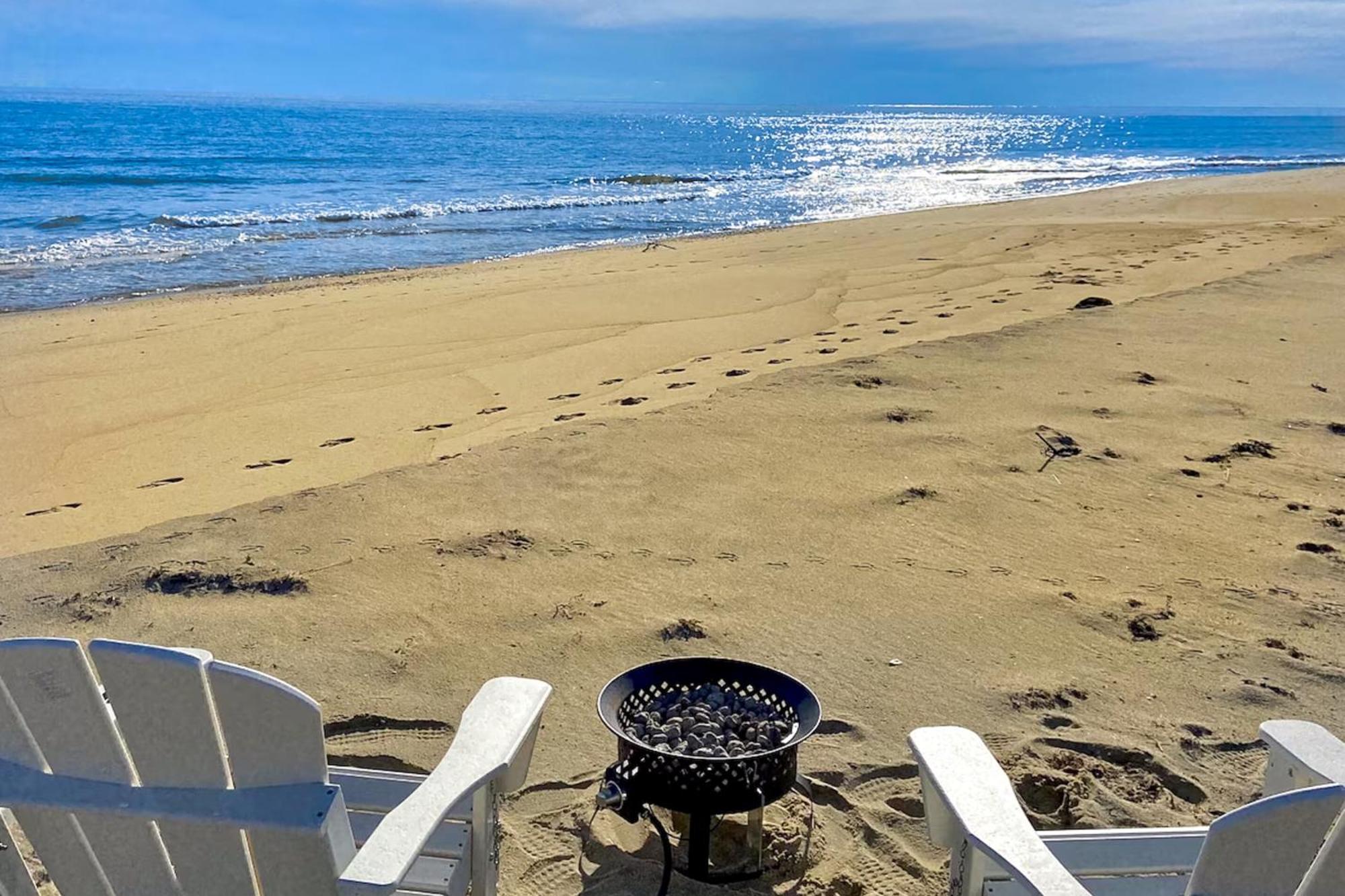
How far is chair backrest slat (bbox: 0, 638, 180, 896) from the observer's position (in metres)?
1.60

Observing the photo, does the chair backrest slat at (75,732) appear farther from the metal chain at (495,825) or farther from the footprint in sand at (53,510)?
the footprint in sand at (53,510)

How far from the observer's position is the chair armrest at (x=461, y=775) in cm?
150

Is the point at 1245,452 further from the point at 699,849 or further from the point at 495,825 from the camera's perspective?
the point at 495,825

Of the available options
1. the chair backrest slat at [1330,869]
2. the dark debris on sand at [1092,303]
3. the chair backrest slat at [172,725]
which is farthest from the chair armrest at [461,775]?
the dark debris on sand at [1092,303]

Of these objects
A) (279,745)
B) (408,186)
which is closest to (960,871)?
(279,745)

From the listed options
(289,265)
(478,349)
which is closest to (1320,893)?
(478,349)

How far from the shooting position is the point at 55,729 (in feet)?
5.35

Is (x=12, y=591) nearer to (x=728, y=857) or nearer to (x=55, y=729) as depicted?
(x=55, y=729)

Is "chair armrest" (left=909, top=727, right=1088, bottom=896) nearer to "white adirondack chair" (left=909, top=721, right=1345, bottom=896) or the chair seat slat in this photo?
"white adirondack chair" (left=909, top=721, right=1345, bottom=896)

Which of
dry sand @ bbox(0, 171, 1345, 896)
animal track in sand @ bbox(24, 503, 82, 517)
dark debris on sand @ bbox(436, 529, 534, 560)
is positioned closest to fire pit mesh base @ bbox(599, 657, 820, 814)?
dry sand @ bbox(0, 171, 1345, 896)

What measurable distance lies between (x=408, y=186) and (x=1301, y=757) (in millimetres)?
25581

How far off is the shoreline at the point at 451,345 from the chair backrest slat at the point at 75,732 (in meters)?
2.87

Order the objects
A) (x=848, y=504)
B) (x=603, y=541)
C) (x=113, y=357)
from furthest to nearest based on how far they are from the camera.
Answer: (x=113, y=357), (x=848, y=504), (x=603, y=541)

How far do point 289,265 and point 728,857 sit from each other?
12.7 metres
